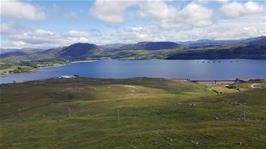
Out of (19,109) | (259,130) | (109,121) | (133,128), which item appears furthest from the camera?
(19,109)

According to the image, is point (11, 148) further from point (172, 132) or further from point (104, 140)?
point (172, 132)

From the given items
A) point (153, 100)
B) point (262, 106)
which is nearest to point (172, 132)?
point (262, 106)

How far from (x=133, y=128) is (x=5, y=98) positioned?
94077 mm

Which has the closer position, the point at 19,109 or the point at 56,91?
the point at 19,109

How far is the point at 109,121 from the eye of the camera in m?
69.8

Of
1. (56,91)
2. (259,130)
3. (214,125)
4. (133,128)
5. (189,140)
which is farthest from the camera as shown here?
(56,91)

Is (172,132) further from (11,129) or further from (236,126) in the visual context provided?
(11,129)

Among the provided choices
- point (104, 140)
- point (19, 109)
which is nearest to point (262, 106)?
point (104, 140)

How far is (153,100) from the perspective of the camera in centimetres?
10169

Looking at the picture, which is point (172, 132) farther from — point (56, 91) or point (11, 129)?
point (56, 91)

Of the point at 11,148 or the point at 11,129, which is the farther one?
the point at 11,129

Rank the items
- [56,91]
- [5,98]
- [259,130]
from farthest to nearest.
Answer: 1. [56,91]
2. [5,98]
3. [259,130]

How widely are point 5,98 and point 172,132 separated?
347 feet

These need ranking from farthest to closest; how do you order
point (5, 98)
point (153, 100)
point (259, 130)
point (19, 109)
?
point (5, 98), point (19, 109), point (153, 100), point (259, 130)
